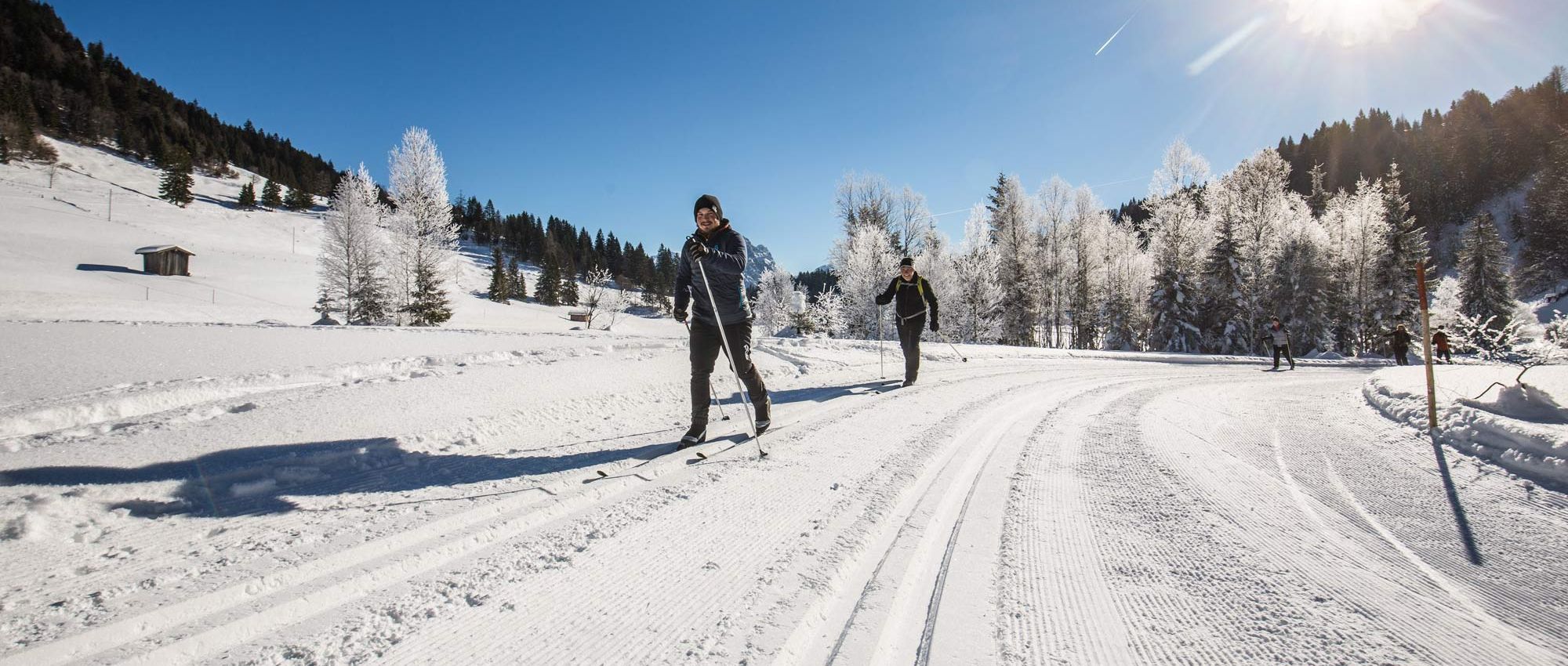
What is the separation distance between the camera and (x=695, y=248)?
3883 mm

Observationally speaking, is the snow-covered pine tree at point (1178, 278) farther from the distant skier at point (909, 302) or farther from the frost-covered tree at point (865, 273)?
the distant skier at point (909, 302)

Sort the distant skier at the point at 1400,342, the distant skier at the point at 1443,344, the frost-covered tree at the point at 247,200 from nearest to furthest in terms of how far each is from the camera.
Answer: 1. the distant skier at the point at 1443,344
2. the distant skier at the point at 1400,342
3. the frost-covered tree at the point at 247,200

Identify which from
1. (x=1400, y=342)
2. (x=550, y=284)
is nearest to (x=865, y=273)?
(x=1400, y=342)

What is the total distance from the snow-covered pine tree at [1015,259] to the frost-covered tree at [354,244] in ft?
114

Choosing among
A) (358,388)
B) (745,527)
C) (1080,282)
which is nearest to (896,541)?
(745,527)

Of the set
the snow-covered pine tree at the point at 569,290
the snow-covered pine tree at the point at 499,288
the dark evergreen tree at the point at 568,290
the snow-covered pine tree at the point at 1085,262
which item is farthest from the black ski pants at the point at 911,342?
the dark evergreen tree at the point at 568,290

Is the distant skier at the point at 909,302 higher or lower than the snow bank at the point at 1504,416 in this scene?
higher

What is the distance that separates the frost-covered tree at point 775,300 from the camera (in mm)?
39250

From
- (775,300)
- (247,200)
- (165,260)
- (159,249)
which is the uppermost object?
(247,200)

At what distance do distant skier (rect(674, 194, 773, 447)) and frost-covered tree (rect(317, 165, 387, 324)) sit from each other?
106 ft

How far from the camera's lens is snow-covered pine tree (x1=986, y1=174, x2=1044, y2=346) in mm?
31141

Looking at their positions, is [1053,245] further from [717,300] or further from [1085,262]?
[717,300]

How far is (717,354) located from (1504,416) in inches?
210

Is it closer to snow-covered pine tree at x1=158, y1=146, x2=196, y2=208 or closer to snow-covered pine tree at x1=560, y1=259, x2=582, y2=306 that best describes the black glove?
snow-covered pine tree at x1=560, y1=259, x2=582, y2=306
